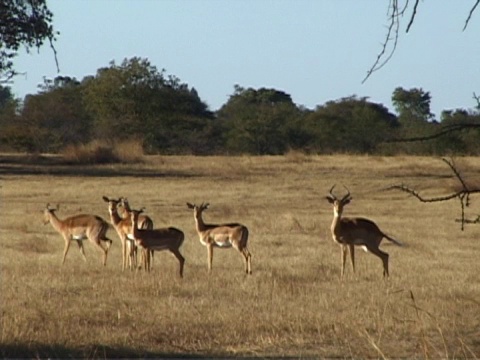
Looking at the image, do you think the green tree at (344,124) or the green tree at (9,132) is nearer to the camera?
the green tree at (9,132)

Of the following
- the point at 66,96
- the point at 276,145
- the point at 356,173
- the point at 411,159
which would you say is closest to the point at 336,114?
the point at 276,145

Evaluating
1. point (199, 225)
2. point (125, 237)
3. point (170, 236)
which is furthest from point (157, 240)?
point (199, 225)

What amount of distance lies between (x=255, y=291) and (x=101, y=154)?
28882 mm

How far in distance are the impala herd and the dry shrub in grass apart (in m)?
21.3

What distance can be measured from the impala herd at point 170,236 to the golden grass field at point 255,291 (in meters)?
0.26

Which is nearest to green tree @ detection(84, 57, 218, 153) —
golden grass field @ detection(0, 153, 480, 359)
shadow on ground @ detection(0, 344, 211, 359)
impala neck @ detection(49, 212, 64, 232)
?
golden grass field @ detection(0, 153, 480, 359)

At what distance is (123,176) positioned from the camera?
3562 cm

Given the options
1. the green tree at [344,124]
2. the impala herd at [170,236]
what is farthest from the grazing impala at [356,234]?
the green tree at [344,124]

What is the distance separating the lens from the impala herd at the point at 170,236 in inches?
653

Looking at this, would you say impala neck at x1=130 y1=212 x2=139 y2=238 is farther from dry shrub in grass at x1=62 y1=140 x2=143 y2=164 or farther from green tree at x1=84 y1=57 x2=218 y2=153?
green tree at x1=84 y1=57 x2=218 y2=153

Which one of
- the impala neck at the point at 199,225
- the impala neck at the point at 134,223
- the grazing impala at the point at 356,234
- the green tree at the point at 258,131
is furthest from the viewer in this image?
the green tree at the point at 258,131

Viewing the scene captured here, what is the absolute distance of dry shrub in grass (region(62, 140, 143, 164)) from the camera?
40.5m

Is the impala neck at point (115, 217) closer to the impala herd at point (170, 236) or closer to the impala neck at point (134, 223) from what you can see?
the impala herd at point (170, 236)

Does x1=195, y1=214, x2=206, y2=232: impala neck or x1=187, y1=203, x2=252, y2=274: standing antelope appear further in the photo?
x1=195, y1=214, x2=206, y2=232: impala neck
